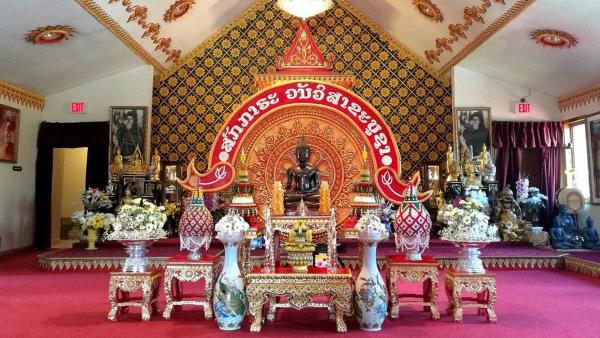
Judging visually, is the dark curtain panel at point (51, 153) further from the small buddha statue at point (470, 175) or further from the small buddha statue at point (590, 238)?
the small buddha statue at point (590, 238)

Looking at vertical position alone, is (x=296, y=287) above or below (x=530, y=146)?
below

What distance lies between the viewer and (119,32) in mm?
7867

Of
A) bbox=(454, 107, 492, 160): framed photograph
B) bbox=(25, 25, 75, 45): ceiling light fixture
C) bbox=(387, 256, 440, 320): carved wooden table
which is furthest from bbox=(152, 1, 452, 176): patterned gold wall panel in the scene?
bbox=(387, 256, 440, 320): carved wooden table

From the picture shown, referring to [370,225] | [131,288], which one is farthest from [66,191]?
[370,225]

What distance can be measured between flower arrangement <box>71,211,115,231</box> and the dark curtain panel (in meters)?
1.58

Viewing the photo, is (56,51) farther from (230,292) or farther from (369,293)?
(369,293)

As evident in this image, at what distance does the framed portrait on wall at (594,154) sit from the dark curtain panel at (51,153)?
8.56 m

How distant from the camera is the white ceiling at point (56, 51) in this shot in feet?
21.1

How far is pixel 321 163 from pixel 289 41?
16.0ft

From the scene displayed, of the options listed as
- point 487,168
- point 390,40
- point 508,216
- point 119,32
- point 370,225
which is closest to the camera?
point 370,225

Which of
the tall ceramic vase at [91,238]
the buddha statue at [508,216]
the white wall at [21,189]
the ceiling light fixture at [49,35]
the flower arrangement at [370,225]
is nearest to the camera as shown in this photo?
the flower arrangement at [370,225]

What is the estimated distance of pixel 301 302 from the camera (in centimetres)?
386

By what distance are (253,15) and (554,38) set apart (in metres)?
5.84

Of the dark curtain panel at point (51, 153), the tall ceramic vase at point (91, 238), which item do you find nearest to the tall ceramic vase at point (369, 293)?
the tall ceramic vase at point (91, 238)
